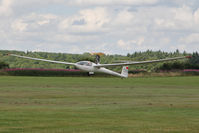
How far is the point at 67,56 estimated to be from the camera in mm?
153500

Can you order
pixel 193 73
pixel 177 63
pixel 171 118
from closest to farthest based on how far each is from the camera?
1. pixel 171 118
2. pixel 193 73
3. pixel 177 63

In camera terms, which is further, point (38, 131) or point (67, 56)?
point (67, 56)

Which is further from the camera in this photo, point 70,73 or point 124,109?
point 70,73

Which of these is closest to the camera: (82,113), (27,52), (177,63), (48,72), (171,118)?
(171,118)

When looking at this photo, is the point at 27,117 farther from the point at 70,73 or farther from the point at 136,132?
the point at 70,73

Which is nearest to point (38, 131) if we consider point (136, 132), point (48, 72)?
point (136, 132)

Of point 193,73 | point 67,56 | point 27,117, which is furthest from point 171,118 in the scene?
point 67,56

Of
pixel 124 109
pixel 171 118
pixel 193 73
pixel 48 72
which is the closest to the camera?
pixel 171 118

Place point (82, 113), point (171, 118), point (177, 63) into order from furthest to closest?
point (177, 63) → point (82, 113) → point (171, 118)

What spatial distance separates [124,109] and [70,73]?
5037 centimetres

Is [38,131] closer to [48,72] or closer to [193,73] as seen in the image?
[48,72]

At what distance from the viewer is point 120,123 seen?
46.8 ft

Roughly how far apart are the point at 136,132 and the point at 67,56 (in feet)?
464

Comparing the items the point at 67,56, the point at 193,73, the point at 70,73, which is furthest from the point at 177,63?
the point at 67,56
